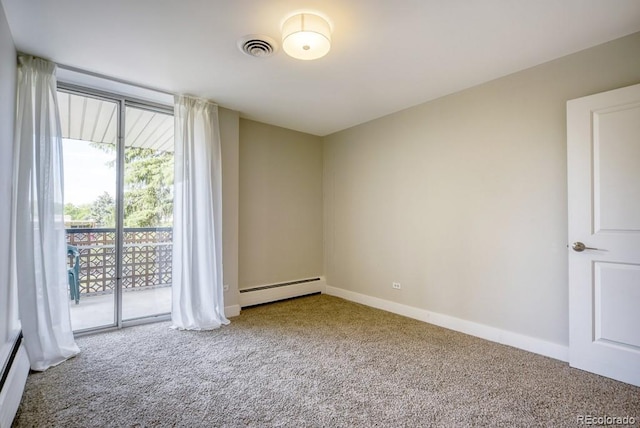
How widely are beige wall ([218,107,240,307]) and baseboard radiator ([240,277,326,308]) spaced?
0.30m

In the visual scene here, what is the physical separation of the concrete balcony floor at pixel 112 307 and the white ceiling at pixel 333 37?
87.7 inches

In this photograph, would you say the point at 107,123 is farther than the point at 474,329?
Yes

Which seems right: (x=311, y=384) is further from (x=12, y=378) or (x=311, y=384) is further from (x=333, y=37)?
(x=333, y=37)

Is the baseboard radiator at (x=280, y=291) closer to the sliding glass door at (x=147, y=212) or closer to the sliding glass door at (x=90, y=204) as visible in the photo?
the sliding glass door at (x=147, y=212)

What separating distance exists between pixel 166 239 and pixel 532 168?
3838 millimetres

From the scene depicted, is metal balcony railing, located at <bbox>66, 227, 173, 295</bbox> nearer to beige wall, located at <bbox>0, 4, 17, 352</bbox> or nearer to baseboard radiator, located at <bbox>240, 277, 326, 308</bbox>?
beige wall, located at <bbox>0, 4, 17, 352</bbox>

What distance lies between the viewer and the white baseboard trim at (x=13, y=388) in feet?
5.38

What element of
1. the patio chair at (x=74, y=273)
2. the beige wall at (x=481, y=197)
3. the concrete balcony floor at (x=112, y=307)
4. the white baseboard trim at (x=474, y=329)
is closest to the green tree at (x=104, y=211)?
the patio chair at (x=74, y=273)

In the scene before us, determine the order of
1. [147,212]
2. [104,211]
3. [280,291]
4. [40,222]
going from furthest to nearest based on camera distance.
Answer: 1. [280,291]
2. [147,212]
3. [104,211]
4. [40,222]

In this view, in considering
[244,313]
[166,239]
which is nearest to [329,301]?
[244,313]

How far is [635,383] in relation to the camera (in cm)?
213

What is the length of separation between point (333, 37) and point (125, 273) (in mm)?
3112

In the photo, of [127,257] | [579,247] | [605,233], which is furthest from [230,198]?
[605,233]

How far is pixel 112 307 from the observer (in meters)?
3.26
